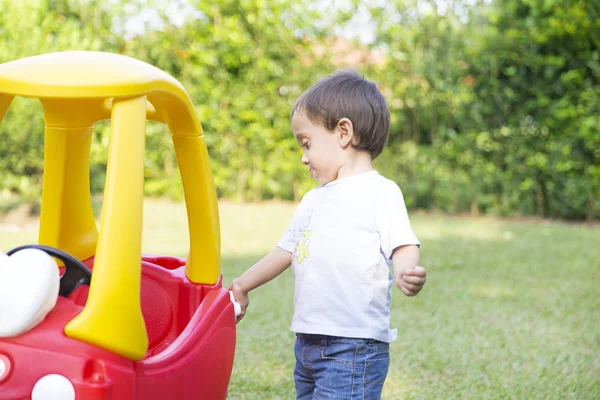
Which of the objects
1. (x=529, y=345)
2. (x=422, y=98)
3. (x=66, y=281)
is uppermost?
(x=422, y=98)

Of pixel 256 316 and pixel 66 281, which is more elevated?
pixel 66 281

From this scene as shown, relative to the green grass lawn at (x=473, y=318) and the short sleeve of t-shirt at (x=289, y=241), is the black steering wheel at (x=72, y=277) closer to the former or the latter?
the short sleeve of t-shirt at (x=289, y=241)

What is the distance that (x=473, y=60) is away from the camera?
7.39 metres

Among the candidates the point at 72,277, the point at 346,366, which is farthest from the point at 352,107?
the point at 72,277

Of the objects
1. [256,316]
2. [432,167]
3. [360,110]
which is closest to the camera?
[360,110]

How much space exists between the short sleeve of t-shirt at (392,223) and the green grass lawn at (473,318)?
3.13 ft

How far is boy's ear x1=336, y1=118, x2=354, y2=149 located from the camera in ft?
5.89

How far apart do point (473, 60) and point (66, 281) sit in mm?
6467

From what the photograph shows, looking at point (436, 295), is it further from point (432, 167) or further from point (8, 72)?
point (432, 167)

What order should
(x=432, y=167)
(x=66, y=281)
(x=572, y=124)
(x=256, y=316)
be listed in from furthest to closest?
(x=432, y=167) < (x=572, y=124) < (x=256, y=316) < (x=66, y=281)

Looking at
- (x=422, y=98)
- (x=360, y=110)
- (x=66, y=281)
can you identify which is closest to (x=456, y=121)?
(x=422, y=98)

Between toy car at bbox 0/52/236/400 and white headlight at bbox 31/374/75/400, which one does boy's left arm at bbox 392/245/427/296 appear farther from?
white headlight at bbox 31/374/75/400

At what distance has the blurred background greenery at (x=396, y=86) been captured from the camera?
22.9ft

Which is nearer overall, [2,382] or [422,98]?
[2,382]
